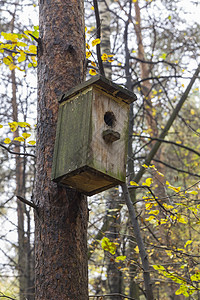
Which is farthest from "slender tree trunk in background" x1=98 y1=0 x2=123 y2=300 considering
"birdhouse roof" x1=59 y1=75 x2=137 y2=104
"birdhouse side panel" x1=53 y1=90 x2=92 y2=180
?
"birdhouse side panel" x1=53 y1=90 x2=92 y2=180

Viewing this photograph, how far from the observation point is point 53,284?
214 cm

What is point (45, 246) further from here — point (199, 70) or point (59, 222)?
point (199, 70)

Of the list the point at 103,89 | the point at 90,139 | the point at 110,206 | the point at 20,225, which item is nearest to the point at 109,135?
the point at 90,139

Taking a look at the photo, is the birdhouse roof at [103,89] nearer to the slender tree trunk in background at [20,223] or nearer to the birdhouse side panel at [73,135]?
the birdhouse side panel at [73,135]

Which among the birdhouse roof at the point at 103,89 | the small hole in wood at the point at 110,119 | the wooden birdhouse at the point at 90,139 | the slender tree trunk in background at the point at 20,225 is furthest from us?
the slender tree trunk in background at the point at 20,225

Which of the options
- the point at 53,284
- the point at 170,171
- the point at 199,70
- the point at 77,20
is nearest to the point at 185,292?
the point at 53,284

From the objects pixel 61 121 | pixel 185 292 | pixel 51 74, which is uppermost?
pixel 51 74

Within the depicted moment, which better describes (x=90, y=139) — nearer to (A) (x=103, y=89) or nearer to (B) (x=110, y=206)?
(A) (x=103, y=89)

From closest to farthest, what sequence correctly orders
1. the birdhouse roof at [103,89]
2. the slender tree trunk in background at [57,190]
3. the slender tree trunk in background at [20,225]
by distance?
the slender tree trunk in background at [57,190] < the birdhouse roof at [103,89] < the slender tree trunk in background at [20,225]

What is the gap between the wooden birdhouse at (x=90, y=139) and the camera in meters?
2.28

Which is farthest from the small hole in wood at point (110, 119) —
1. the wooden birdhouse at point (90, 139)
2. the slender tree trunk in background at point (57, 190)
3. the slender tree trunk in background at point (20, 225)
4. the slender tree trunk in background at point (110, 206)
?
the slender tree trunk in background at point (20, 225)

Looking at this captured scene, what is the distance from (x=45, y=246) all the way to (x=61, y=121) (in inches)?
30.2

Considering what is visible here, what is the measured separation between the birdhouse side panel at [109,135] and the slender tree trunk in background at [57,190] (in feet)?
0.86

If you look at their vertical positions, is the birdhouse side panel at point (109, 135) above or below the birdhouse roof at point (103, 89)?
below
